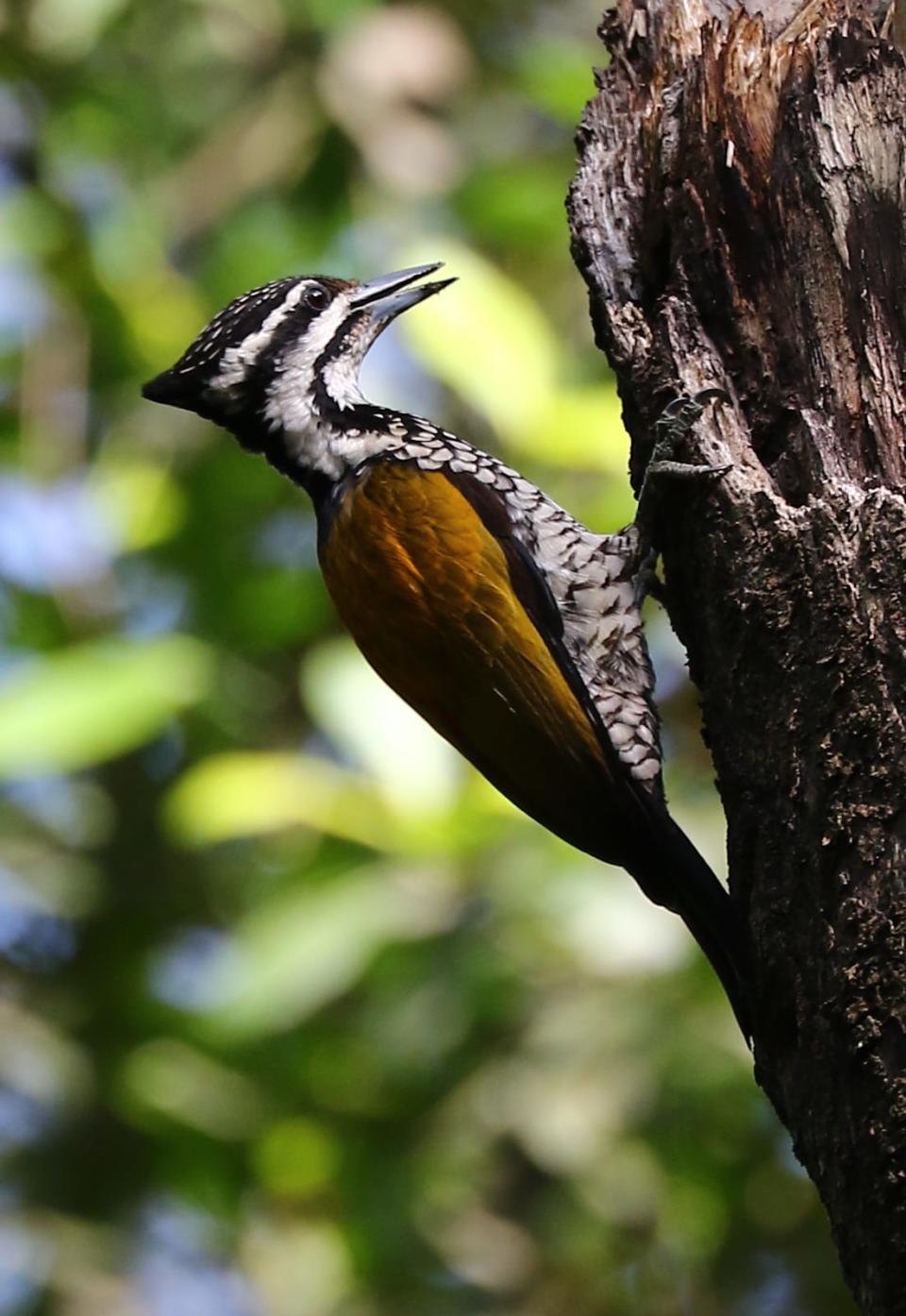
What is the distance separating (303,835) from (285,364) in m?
1.85

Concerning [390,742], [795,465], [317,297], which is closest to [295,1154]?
[390,742]

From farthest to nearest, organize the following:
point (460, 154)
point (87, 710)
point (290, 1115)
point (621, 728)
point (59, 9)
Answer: point (460, 154)
point (59, 9)
point (290, 1115)
point (87, 710)
point (621, 728)

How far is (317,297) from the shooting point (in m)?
5.02

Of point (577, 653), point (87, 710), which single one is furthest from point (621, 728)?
point (87, 710)

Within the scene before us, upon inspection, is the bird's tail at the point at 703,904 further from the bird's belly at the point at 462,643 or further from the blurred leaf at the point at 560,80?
the blurred leaf at the point at 560,80

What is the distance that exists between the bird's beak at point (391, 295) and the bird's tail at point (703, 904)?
6.24ft

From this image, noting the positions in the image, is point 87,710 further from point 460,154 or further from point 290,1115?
point 460,154

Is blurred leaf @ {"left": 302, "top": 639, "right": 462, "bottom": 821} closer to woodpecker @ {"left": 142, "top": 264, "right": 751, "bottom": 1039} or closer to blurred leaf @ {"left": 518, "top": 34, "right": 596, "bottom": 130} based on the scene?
woodpecker @ {"left": 142, "top": 264, "right": 751, "bottom": 1039}

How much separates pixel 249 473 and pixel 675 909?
3.22m

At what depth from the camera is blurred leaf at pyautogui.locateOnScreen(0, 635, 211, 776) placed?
17.2 feet

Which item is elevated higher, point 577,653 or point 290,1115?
point 577,653

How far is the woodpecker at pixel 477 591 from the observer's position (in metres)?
3.95

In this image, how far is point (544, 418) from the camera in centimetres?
536

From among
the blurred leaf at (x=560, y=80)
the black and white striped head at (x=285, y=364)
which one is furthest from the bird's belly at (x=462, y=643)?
the blurred leaf at (x=560, y=80)
